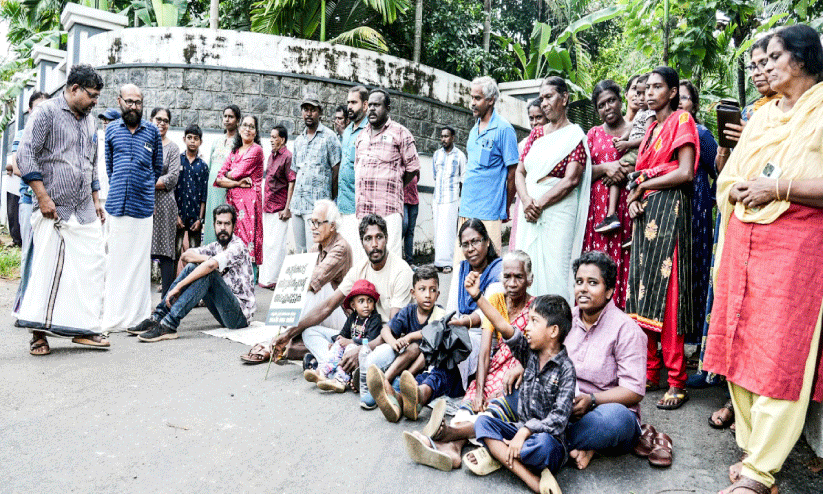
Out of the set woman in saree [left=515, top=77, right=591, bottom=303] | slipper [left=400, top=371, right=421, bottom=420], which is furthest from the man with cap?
slipper [left=400, top=371, right=421, bottom=420]

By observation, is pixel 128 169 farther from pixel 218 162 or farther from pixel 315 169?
pixel 315 169

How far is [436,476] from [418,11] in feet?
35.9

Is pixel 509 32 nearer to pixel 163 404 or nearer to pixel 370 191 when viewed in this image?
pixel 370 191

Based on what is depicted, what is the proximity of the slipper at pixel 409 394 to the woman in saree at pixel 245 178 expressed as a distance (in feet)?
13.9

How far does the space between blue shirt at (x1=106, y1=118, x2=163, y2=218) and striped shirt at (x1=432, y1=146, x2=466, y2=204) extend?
398 centimetres

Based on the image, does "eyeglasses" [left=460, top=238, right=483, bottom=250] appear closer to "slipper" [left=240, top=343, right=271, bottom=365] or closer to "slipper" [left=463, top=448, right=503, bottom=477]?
"slipper" [left=463, top=448, right=503, bottom=477]

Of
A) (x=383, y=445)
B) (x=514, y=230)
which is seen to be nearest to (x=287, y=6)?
(x=514, y=230)

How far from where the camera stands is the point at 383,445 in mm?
3346

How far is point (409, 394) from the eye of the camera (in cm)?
358

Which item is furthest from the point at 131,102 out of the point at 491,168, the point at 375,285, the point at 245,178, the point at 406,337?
the point at 406,337

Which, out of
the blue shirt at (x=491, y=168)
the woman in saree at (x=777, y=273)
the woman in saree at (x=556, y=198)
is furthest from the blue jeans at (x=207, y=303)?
the woman in saree at (x=777, y=273)

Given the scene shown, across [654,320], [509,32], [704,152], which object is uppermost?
[509,32]

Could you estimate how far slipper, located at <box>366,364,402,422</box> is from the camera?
3.49 metres

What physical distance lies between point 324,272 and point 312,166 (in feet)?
8.61
